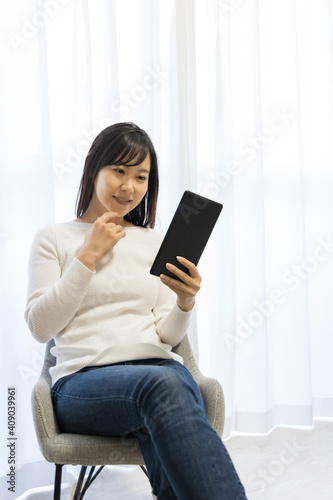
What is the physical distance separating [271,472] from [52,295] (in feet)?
3.47

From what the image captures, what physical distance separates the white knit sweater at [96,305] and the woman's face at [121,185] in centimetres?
9

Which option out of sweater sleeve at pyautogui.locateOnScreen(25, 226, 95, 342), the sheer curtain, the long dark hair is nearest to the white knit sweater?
sweater sleeve at pyautogui.locateOnScreen(25, 226, 95, 342)

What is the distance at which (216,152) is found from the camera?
2.04 m

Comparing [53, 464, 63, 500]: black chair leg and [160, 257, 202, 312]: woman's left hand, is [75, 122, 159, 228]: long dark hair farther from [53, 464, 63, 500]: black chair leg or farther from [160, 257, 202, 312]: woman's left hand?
[53, 464, 63, 500]: black chair leg

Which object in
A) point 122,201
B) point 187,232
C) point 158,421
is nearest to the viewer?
point 158,421

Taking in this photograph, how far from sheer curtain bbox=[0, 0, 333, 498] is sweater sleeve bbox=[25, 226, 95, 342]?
42 centimetres

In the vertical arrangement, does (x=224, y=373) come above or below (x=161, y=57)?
below

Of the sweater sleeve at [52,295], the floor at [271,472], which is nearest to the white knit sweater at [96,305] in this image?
the sweater sleeve at [52,295]

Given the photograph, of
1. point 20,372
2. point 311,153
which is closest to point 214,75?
point 311,153

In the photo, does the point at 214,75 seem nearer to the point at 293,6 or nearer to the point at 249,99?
the point at 249,99

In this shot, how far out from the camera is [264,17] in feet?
7.06

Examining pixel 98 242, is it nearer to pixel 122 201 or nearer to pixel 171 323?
pixel 122 201

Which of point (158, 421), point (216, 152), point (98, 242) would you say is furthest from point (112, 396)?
point (216, 152)

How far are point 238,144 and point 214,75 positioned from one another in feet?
0.94
